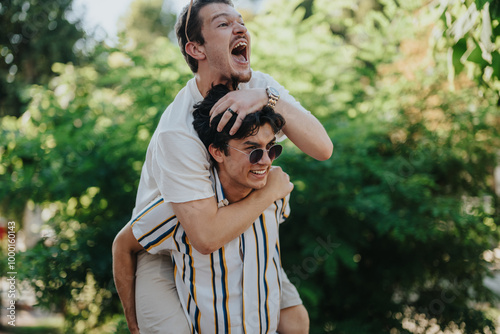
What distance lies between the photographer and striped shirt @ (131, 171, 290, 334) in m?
2.14

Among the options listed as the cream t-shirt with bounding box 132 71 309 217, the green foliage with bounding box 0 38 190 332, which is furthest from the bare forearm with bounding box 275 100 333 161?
the green foliage with bounding box 0 38 190 332

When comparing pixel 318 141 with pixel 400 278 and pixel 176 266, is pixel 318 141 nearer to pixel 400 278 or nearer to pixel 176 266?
pixel 176 266

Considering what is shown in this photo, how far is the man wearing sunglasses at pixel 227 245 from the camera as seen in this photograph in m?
2.07

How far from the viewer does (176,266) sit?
90.6 inches

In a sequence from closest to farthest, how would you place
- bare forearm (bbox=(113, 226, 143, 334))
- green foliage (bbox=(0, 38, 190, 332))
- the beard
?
the beard < bare forearm (bbox=(113, 226, 143, 334)) < green foliage (bbox=(0, 38, 190, 332))

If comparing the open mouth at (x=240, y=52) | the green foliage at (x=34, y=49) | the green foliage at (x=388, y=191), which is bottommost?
the green foliage at (x=388, y=191)

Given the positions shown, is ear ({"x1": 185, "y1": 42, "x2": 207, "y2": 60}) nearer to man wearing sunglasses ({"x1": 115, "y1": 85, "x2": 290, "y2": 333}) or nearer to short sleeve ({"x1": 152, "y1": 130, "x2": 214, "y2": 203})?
man wearing sunglasses ({"x1": 115, "y1": 85, "x2": 290, "y2": 333})

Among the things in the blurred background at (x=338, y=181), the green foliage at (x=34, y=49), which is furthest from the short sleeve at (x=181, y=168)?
the green foliage at (x=34, y=49)

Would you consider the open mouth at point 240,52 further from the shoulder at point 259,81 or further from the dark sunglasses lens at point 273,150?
the dark sunglasses lens at point 273,150

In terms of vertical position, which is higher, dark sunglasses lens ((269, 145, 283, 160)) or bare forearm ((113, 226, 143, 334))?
dark sunglasses lens ((269, 145, 283, 160))

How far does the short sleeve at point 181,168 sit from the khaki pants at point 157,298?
53 cm

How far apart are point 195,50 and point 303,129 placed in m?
0.64

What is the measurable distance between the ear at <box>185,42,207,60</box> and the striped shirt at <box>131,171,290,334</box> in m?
0.57

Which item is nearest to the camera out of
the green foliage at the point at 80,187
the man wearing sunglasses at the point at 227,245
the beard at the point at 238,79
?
the man wearing sunglasses at the point at 227,245
